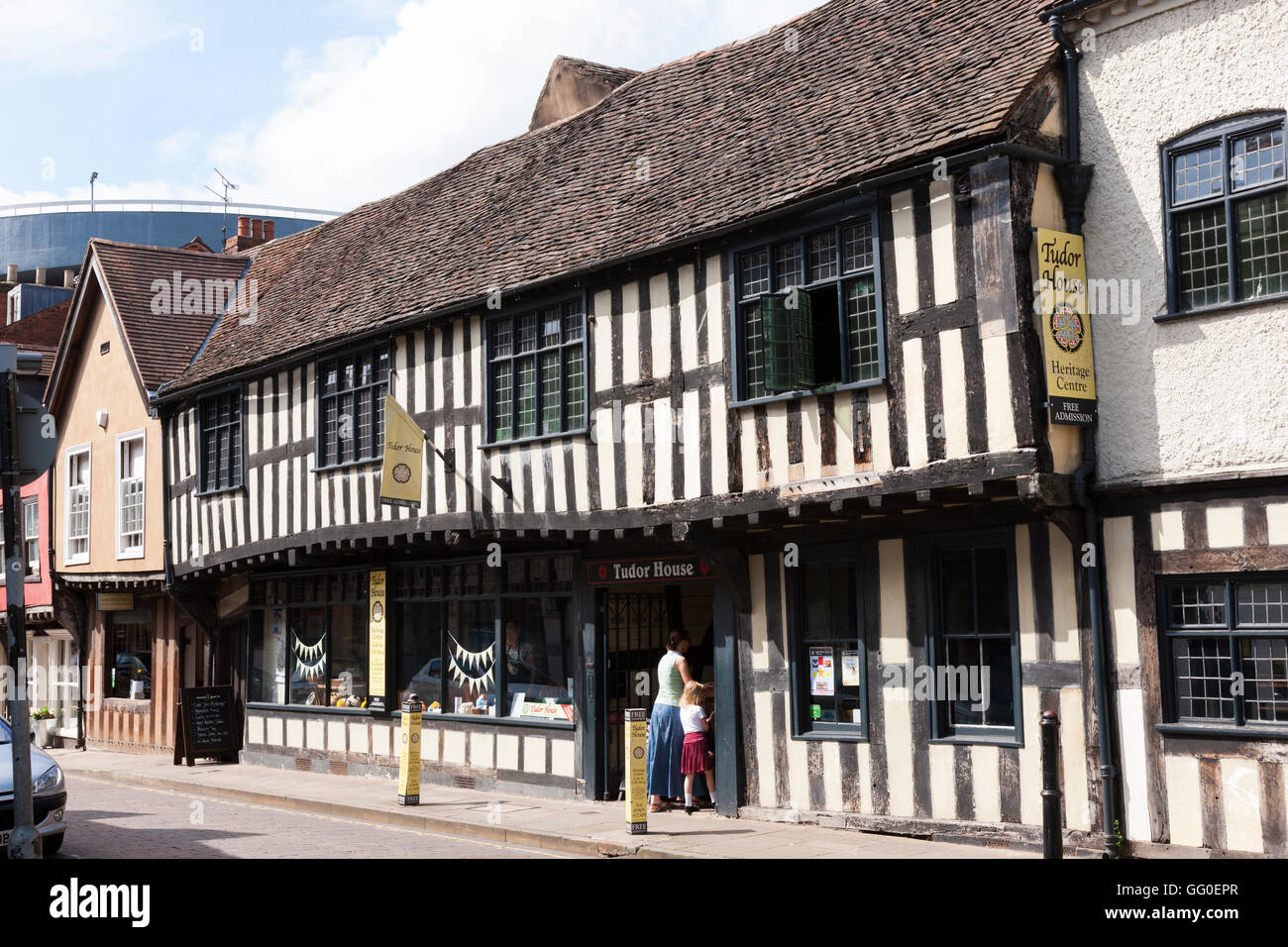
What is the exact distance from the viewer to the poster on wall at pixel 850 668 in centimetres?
1205

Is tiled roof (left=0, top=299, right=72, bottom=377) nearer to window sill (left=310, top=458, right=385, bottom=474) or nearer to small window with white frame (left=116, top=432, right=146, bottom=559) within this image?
small window with white frame (left=116, top=432, right=146, bottom=559)

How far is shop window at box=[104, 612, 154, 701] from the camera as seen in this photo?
23797 millimetres

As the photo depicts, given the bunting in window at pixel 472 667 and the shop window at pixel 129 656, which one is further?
the shop window at pixel 129 656

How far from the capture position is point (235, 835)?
1250 cm

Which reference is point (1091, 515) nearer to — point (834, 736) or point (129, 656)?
point (834, 736)

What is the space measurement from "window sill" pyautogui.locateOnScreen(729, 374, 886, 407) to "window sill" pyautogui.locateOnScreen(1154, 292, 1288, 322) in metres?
2.31

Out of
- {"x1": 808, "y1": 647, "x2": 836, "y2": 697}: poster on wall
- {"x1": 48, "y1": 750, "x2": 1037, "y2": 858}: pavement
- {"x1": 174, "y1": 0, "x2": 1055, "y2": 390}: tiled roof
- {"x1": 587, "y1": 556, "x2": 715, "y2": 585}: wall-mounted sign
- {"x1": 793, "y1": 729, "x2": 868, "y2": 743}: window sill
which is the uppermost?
{"x1": 174, "y1": 0, "x2": 1055, "y2": 390}: tiled roof

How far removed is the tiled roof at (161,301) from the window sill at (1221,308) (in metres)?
17.3

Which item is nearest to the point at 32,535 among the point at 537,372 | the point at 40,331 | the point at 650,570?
→ the point at 40,331

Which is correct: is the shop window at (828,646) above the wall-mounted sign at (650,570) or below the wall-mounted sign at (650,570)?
below

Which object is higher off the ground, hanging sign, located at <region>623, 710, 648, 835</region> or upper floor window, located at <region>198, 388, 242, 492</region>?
upper floor window, located at <region>198, 388, 242, 492</region>

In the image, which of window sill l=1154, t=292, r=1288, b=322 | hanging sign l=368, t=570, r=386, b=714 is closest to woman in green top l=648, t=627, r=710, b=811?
hanging sign l=368, t=570, r=386, b=714

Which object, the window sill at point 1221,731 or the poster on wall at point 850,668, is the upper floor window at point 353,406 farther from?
the window sill at point 1221,731

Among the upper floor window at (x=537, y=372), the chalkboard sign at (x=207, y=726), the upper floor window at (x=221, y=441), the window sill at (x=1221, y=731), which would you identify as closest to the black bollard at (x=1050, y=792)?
the window sill at (x=1221, y=731)
